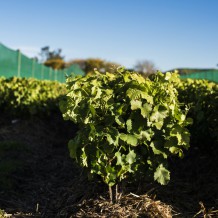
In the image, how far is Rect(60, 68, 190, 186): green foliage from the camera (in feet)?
11.9

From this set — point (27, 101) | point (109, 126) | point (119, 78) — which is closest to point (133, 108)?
point (109, 126)

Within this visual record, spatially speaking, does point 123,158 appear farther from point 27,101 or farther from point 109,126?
point 27,101

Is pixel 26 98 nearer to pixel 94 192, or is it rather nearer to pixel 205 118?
pixel 205 118

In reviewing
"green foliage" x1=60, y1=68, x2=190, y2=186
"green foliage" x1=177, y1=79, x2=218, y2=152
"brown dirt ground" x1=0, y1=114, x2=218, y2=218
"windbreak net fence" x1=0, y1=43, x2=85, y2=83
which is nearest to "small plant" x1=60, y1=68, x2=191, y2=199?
"green foliage" x1=60, y1=68, x2=190, y2=186

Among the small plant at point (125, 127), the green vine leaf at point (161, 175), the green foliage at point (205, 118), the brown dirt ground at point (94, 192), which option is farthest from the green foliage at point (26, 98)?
the green vine leaf at point (161, 175)

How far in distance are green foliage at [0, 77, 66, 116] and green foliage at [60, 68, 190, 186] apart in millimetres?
4845

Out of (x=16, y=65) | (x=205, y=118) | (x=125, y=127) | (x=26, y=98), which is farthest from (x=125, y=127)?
(x=16, y=65)

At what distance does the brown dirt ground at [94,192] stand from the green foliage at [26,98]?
1907mm

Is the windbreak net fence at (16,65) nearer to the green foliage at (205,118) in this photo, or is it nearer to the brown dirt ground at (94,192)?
the brown dirt ground at (94,192)

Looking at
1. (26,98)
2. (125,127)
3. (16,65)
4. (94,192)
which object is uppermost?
(16,65)

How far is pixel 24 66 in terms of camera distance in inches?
666

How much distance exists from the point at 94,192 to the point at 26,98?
482 centimetres

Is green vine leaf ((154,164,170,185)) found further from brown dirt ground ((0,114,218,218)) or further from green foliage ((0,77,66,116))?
green foliage ((0,77,66,116))

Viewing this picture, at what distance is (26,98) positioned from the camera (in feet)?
28.0
